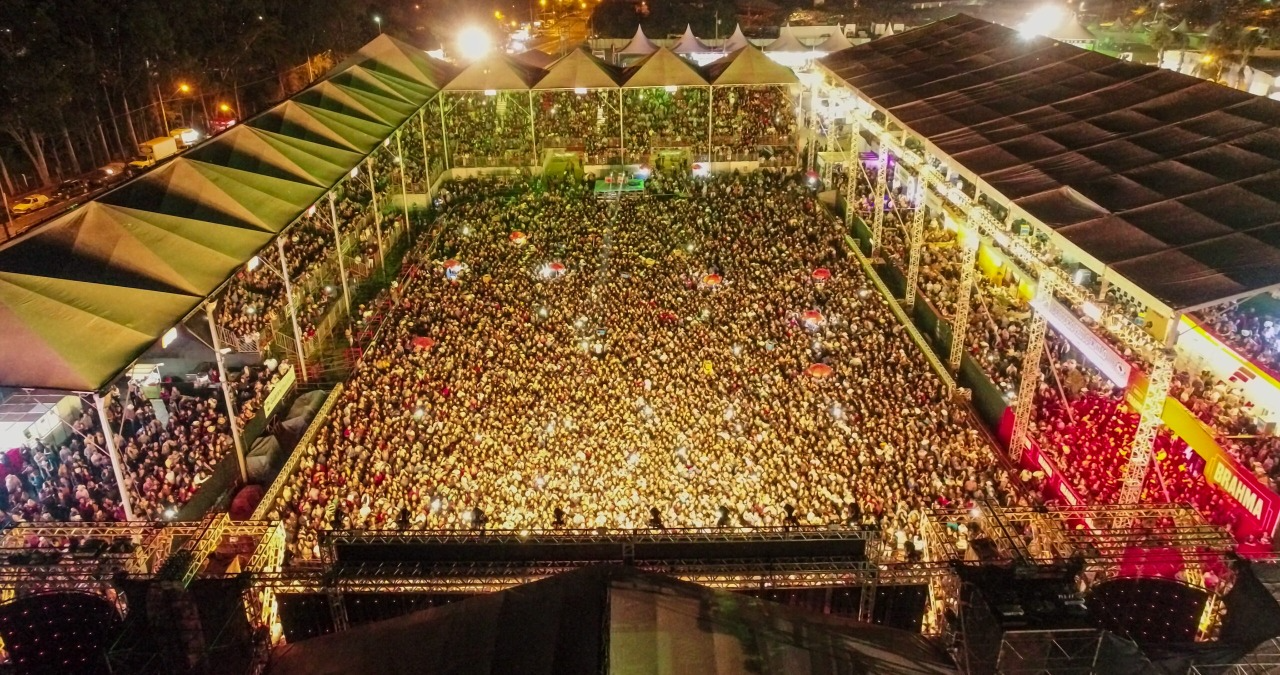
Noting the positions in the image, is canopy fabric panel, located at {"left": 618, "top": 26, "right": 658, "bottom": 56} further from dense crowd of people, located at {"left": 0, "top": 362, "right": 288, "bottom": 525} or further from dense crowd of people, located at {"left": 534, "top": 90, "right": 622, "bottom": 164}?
dense crowd of people, located at {"left": 0, "top": 362, "right": 288, "bottom": 525}

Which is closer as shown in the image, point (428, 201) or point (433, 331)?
point (433, 331)

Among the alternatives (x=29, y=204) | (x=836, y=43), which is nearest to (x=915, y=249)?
(x=836, y=43)

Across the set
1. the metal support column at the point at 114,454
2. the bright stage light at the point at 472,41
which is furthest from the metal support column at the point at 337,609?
the bright stage light at the point at 472,41

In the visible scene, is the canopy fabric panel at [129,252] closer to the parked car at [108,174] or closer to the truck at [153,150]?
the parked car at [108,174]

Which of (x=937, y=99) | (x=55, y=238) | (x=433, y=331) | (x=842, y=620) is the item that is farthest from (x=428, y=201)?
(x=842, y=620)

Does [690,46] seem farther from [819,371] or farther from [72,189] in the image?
[819,371]

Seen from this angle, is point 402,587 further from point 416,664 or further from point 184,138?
point 184,138
